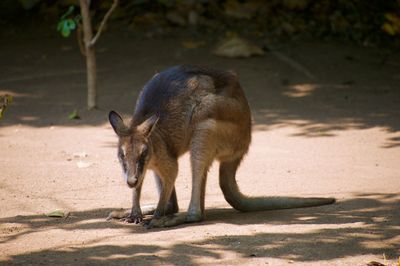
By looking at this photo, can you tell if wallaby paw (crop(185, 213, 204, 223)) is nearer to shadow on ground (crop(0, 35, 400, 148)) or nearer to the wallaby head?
the wallaby head

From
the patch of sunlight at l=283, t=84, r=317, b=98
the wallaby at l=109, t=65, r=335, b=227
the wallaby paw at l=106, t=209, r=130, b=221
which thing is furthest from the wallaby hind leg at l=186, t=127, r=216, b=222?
the patch of sunlight at l=283, t=84, r=317, b=98

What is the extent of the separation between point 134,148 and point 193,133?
650 mm

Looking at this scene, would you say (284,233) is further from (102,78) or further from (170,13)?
(170,13)

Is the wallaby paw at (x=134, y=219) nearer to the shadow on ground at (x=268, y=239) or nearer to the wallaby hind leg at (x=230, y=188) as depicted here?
the shadow on ground at (x=268, y=239)

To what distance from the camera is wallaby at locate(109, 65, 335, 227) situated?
5.78 meters

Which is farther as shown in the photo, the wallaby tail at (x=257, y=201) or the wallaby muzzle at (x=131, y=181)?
the wallaby tail at (x=257, y=201)

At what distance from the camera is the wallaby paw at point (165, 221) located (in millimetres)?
5660

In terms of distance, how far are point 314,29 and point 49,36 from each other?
5128 millimetres

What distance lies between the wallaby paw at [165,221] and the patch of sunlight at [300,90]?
5.57 meters

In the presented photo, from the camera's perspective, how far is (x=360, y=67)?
12234 mm

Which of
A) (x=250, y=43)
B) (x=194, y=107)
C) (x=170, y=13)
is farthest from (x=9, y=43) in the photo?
(x=194, y=107)

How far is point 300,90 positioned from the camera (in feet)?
37.0

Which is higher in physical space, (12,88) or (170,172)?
(12,88)

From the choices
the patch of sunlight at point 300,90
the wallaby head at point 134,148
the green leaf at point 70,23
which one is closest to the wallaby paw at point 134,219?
the wallaby head at point 134,148
